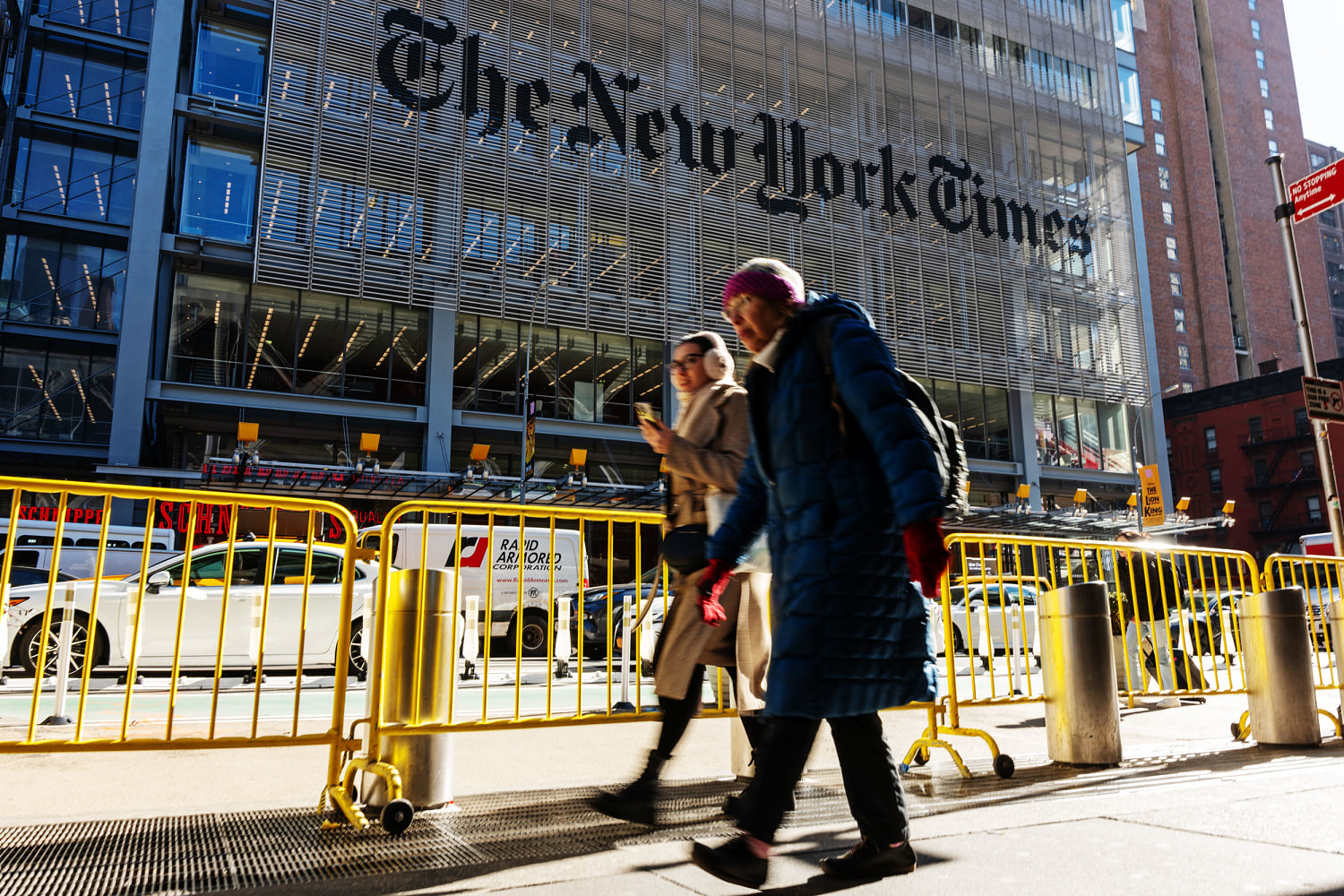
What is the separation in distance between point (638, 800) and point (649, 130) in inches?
1006

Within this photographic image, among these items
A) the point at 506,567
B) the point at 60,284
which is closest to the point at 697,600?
the point at 506,567

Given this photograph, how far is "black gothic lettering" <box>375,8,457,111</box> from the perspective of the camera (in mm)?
23500

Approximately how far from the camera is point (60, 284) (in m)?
24.6

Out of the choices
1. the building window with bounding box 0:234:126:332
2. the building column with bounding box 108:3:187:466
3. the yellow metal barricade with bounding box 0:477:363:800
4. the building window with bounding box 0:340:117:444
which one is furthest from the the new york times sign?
the yellow metal barricade with bounding box 0:477:363:800

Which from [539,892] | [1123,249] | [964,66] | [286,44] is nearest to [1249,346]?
[1123,249]

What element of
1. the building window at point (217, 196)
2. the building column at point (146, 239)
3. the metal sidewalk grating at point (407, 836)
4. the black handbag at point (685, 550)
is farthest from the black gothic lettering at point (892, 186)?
the black handbag at point (685, 550)

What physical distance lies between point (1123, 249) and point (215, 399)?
32019 mm

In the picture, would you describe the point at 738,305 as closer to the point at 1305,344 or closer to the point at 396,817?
the point at 396,817

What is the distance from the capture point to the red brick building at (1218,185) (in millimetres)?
58844

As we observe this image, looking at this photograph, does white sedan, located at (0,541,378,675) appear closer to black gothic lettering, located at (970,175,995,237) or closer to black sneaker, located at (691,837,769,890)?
black sneaker, located at (691,837,769,890)

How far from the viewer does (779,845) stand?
121 inches

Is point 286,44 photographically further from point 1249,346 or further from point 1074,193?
point 1249,346

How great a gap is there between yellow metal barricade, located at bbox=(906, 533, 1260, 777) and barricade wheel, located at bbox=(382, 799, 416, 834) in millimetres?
2566

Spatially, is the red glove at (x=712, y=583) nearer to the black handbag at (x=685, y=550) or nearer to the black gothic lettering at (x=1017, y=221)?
the black handbag at (x=685, y=550)
